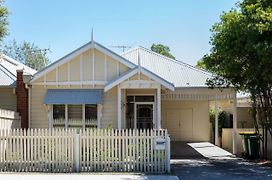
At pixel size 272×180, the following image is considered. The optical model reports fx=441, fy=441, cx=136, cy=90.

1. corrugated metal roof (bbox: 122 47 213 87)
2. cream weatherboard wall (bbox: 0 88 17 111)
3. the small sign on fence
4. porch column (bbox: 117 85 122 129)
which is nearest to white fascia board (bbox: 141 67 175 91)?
porch column (bbox: 117 85 122 129)

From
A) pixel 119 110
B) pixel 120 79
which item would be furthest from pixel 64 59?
pixel 119 110

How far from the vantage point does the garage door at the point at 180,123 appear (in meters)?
29.8

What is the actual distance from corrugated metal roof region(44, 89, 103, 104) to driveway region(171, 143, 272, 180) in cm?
453

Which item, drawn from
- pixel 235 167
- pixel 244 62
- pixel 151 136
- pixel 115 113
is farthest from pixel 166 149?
pixel 115 113

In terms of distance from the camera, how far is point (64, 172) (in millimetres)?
14938

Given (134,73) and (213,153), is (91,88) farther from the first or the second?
(213,153)

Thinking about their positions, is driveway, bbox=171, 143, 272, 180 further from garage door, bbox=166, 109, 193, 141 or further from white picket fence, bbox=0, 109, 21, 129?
garage door, bbox=166, 109, 193, 141

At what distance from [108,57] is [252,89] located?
6736 millimetres

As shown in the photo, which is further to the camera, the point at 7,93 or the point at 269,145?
the point at 7,93

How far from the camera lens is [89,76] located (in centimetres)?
2062

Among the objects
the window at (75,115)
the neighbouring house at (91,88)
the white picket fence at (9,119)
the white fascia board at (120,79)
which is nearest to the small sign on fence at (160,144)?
the neighbouring house at (91,88)

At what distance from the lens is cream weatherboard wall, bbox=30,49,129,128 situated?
20625mm

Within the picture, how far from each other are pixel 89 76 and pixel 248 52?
25.4 feet

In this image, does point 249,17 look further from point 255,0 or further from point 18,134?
point 18,134
